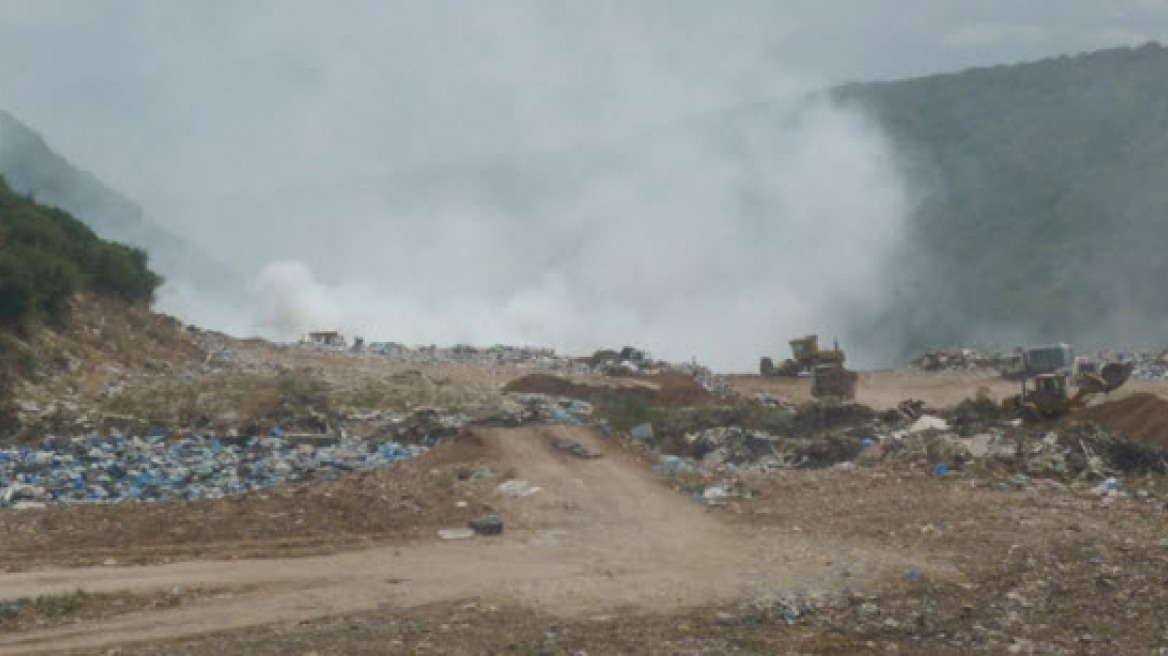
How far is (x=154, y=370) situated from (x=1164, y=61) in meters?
72.2

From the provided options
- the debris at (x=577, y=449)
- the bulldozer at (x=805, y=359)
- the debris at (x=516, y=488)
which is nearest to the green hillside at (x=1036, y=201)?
the bulldozer at (x=805, y=359)

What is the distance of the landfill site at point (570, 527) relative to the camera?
794 centimetres

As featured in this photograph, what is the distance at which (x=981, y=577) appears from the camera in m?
9.23

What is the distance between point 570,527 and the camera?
11.7 meters

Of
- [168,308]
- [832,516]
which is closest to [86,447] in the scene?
[832,516]

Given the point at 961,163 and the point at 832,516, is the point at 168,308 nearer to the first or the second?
the point at 961,163

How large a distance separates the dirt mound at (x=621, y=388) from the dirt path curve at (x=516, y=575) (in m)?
15.9

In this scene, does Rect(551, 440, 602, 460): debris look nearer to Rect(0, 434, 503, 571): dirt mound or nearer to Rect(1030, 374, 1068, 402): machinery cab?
Rect(0, 434, 503, 571): dirt mound

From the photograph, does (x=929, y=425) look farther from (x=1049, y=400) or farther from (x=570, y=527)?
(x=570, y=527)

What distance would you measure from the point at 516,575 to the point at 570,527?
2.20m

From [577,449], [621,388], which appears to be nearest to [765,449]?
[577,449]

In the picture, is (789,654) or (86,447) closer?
(789,654)

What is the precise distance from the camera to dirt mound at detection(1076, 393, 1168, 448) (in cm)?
1681

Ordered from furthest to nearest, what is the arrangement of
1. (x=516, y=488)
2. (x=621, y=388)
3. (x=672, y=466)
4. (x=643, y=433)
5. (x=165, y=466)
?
(x=621, y=388), (x=643, y=433), (x=165, y=466), (x=672, y=466), (x=516, y=488)
